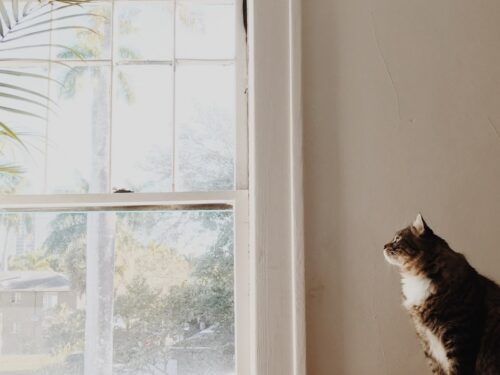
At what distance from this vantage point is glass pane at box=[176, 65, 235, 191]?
5.08ft

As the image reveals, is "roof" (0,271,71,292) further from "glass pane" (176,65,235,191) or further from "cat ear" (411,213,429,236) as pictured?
"cat ear" (411,213,429,236)

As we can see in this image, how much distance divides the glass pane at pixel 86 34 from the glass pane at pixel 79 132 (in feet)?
0.15

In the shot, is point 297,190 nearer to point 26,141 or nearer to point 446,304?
point 446,304

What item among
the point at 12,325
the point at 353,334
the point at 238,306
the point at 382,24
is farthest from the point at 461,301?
the point at 12,325

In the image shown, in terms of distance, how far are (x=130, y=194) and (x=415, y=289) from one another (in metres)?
0.76

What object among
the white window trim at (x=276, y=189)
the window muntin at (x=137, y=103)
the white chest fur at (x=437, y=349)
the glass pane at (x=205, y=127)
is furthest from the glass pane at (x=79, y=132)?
the white chest fur at (x=437, y=349)

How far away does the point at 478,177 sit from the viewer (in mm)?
1387

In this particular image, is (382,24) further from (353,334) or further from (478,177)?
(353,334)

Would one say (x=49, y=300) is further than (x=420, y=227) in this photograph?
Yes

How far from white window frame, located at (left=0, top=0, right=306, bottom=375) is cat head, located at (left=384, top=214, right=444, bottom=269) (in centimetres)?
22

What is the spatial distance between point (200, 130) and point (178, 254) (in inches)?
13.7

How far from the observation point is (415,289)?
119 cm

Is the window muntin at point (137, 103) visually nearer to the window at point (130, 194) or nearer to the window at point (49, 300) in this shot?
the window at point (130, 194)

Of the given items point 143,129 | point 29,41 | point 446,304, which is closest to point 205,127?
point 143,129
